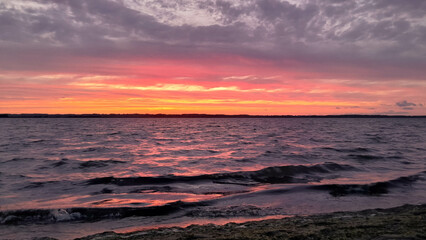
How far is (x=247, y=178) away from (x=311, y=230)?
32.7 feet

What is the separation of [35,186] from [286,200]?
39.4 ft

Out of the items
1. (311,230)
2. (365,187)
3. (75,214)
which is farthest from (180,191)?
(365,187)

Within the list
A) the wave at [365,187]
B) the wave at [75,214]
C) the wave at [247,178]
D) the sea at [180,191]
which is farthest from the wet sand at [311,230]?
the wave at [247,178]

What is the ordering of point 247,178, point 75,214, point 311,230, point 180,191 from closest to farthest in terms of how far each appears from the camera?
point 311,230 < point 75,214 < point 180,191 < point 247,178

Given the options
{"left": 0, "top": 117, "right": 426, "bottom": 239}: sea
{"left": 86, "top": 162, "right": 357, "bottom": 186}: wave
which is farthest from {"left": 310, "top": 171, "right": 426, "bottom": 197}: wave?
{"left": 86, "top": 162, "right": 357, "bottom": 186}: wave

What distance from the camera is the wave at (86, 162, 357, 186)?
15.4 m

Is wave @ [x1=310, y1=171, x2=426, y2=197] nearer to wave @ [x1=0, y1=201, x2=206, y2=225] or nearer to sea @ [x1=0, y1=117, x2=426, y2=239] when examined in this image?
sea @ [x1=0, y1=117, x2=426, y2=239]

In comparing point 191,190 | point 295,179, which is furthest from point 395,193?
point 191,190

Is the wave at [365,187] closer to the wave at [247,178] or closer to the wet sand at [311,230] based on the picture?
the wave at [247,178]

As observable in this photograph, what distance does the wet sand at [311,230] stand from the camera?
5878 mm

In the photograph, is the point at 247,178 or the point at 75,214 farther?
the point at 247,178

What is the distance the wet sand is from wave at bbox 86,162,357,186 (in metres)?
7.51

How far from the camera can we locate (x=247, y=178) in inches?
645

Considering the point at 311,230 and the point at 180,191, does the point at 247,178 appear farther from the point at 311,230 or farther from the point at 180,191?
the point at 311,230
